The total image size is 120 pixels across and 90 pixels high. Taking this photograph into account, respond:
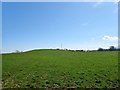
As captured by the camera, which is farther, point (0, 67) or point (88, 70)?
point (0, 67)

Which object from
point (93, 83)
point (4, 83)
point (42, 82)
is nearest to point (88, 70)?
point (93, 83)

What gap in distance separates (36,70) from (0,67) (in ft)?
15.4

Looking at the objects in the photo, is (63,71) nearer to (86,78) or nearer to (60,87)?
(86,78)

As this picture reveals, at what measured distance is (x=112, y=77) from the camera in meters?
22.2

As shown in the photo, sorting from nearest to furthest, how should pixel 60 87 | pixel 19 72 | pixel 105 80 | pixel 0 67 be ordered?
pixel 60 87, pixel 105 80, pixel 19 72, pixel 0 67

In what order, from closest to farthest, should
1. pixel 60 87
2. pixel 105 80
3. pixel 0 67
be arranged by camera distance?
pixel 60 87, pixel 105 80, pixel 0 67

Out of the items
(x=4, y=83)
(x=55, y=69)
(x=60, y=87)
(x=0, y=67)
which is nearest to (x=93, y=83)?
(x=60, y=87)

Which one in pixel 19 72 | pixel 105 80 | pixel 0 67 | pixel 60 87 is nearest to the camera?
pixel 60 87

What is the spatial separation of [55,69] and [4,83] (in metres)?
6.78

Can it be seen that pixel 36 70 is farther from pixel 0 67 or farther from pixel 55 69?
pixel 0 67

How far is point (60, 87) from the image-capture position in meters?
19.2

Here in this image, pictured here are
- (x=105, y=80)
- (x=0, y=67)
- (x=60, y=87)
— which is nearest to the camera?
(x=60, y=87)

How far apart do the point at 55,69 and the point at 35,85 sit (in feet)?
19.9

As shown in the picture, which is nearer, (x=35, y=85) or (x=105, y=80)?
(x=35, y=85)
